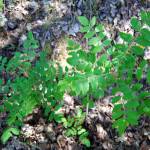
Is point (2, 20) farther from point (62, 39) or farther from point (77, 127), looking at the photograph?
point (77, 127)

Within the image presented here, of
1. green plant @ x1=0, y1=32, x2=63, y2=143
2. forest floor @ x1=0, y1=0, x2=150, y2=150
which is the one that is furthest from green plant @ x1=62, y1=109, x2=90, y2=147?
green plant @ x1=0, y1=32, x2=63, y2=143

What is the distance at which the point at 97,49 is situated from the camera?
2520 millimetres

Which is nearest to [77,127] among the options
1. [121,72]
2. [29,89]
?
[29,89]

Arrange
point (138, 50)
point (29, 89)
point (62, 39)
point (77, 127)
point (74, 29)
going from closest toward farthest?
point (138, 50) → point (29, 89) → point (77, 127) → point (62, 39) → point (74, 29)

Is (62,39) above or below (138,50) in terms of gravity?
below

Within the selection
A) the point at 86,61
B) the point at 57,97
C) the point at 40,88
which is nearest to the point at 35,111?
the point at 40,88

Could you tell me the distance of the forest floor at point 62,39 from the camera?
3.69 meters

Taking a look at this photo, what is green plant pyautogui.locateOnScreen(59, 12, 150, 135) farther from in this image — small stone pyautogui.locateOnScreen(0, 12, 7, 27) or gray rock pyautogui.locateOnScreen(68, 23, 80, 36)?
small stone pyautogui.locateOnScreen(0, 12, 7, 27)

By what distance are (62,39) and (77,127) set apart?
1337 mm

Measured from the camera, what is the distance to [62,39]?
14.6ft

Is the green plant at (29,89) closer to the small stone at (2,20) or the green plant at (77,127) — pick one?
the green plant at (77,127)

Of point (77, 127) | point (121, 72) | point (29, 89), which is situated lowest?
point (77, 127)

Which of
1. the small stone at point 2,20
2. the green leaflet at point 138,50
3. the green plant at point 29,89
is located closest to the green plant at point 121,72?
the green leaflet at point 138,50

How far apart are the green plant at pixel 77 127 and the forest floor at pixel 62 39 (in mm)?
139
